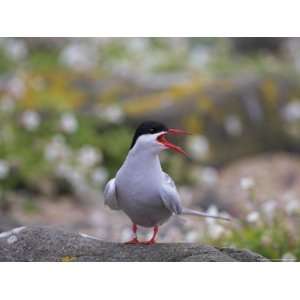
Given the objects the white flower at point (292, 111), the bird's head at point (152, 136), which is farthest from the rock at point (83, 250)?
the white flower at point (292, 111)

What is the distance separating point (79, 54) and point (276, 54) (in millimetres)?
2883

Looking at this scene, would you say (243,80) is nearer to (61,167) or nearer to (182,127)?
(182,127)

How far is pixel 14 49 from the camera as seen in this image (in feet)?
39.8

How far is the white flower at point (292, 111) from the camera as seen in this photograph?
1056 cm

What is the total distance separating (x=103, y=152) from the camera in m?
9.64

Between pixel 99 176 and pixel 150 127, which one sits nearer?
pixel 150 127

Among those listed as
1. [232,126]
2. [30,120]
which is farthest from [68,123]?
[232,126]

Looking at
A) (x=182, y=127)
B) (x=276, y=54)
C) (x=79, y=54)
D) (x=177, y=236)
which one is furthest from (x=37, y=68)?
(x=177, y=236)

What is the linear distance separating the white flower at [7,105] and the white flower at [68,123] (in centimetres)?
63

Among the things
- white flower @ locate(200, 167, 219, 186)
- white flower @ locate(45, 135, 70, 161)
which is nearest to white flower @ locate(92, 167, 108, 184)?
white flower @ locate(45, 135, 70, 161)

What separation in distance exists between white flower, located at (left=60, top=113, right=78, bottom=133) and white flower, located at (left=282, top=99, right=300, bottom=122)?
239 centimetres

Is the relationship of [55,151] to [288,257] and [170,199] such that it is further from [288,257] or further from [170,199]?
[170,199]

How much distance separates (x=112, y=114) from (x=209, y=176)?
1.14 m

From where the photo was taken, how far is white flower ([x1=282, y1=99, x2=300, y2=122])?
416 inches
